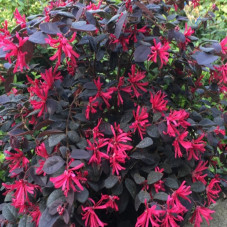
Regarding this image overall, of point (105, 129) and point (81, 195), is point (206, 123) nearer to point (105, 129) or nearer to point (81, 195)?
point (105, 129)

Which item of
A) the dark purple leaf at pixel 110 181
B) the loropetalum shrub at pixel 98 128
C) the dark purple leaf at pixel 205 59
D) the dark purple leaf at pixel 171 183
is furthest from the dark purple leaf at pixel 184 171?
the dark purple leaf at pixel 205 59

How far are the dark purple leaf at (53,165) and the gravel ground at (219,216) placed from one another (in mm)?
973

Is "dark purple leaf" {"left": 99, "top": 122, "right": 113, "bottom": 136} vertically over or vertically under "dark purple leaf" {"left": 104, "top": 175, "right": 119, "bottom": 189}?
over

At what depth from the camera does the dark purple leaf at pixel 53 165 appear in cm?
93

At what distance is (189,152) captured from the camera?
1226 millimetres

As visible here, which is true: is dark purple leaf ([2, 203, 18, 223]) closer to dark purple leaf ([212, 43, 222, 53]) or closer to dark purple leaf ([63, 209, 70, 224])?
dark purple leaf ([63, 209, 70, 224])

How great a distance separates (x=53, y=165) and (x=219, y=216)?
116 centimetres

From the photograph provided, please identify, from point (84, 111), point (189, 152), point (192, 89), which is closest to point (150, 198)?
point (189, 152)

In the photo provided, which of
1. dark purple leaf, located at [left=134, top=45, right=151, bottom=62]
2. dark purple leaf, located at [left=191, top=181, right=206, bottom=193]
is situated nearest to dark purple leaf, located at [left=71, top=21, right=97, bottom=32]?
dark purple leaf, located at [left=134, top=45, right=151, bottom=62]

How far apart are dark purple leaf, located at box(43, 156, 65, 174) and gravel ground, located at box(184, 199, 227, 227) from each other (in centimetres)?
97

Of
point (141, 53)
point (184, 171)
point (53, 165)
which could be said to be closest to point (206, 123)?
point (184, 171)

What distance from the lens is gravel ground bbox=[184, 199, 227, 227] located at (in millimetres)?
1675

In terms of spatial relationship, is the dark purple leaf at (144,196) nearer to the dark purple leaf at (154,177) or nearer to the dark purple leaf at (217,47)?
the dark purple leaf at (154,177)

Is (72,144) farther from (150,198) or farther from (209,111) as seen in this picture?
(209,111)
